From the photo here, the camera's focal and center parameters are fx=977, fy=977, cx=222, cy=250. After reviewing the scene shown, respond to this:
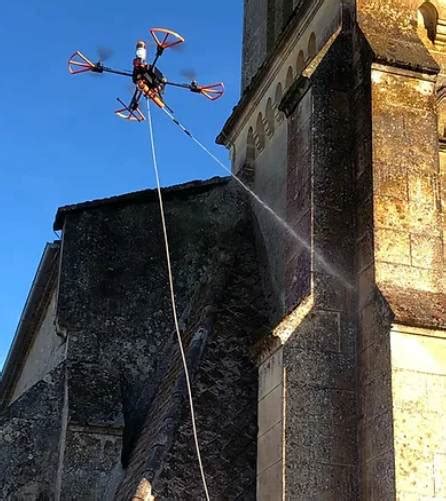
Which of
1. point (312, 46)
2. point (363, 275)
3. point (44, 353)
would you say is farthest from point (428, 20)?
point (44, 353)

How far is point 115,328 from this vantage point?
37.7 feet

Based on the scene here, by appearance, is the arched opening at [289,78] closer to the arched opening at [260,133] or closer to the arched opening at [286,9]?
the arched opening at [260,133]

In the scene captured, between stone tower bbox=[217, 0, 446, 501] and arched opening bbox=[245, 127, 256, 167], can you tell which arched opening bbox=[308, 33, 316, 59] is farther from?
arched opening bbox=[245, 127, 256, 167]

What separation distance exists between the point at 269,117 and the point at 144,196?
196cm

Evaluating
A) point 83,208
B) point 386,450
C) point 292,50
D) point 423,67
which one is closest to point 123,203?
point 83,208

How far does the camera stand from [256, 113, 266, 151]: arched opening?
1310 cm

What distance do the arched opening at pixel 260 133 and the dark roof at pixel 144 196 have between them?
629 millimetres

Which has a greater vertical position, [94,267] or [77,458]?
[94,267]

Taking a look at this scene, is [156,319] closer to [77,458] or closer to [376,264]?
[77,458]

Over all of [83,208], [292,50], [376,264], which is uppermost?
[292,50]

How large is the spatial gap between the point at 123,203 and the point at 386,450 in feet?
19.0

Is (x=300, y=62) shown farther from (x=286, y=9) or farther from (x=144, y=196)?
(x=144, y=196)

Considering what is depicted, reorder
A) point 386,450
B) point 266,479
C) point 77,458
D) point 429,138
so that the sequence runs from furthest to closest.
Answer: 1. point 77,458
2. point 429,138
3. point 266,479
4. point 386,450

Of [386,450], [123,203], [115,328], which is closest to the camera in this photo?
[386,450]
